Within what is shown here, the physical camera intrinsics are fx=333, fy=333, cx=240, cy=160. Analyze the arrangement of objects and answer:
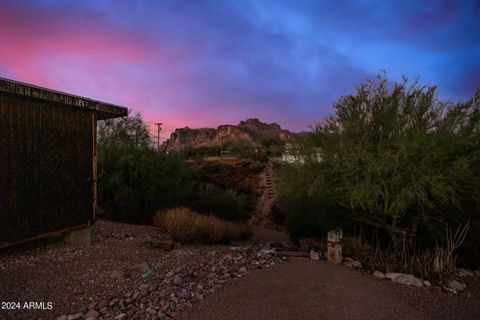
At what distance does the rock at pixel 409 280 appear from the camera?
618 cm

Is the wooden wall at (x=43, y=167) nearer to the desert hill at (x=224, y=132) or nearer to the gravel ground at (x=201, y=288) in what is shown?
the gravel ground at (x=201, y=288)

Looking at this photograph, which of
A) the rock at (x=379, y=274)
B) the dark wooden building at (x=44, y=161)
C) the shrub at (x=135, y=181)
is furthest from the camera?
the shrub at (x=135, y=181)

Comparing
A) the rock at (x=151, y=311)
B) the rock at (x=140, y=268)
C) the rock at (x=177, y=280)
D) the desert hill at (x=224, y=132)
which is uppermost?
the desert hill at (x=224, y=132)

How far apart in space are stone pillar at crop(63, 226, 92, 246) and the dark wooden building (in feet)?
0.56

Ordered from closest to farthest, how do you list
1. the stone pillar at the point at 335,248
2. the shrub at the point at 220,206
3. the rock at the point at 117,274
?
the rock at the point at 117,274 → the stone pillar at the point at 335,248 → the shrub at the point at 220,206

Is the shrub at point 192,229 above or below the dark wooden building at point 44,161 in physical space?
below

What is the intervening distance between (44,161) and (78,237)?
2047 mm

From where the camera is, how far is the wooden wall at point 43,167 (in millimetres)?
6184

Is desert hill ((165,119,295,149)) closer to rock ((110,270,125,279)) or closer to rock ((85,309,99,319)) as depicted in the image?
rock ((110,270,125,279))

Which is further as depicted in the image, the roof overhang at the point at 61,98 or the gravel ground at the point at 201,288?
the roof overhang at the point at 61,98

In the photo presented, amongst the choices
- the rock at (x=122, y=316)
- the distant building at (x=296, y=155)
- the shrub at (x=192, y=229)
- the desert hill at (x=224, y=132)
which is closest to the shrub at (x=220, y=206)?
the distant building at (x=296, y=155)

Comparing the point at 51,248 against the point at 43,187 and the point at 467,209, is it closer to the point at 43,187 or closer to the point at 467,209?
the point at 43,187

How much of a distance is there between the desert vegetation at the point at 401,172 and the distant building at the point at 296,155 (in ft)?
0.39

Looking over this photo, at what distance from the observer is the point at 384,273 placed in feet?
22.1
